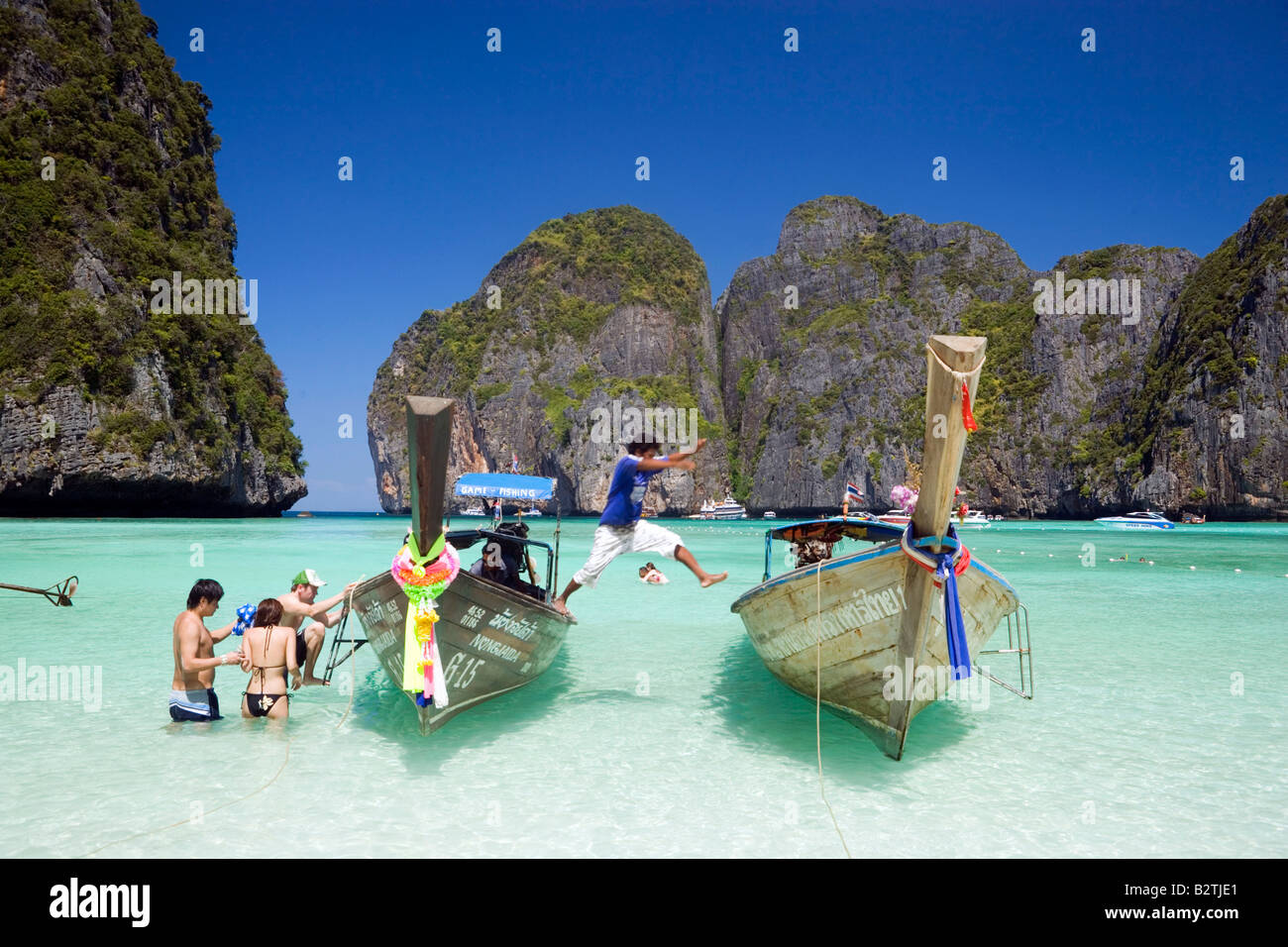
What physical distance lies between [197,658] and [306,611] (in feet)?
3.44

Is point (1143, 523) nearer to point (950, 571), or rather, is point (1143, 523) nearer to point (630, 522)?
point (630, 522)

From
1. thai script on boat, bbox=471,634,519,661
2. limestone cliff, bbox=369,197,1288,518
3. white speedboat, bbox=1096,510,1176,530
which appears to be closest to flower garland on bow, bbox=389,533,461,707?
thai script on boat, bbox=471,634,519,661

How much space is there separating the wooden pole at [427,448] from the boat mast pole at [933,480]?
285 cm

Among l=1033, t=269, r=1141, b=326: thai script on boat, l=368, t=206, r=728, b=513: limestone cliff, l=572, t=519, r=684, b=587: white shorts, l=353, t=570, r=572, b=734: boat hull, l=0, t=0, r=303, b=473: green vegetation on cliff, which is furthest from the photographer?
l=368, t=206, r=728, b=513: limestone cliff

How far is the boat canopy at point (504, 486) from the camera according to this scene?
8.09 meters

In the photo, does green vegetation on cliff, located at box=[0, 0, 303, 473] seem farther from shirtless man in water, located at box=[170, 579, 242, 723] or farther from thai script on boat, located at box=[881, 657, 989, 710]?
thai script on boat, located at box=[881, 657, 989, 710]

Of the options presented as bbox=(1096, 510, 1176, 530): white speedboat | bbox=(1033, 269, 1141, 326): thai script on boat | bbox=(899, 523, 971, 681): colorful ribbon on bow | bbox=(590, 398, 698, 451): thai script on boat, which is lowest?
bbox=(1096, 510, 1176, 530): white speedboat

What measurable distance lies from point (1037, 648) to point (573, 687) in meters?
6.90

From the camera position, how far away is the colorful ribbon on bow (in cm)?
457

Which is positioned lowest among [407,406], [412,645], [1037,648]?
[1037,648]

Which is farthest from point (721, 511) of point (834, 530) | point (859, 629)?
point (859, 629)

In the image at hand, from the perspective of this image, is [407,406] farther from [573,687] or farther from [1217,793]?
[1217,793]
